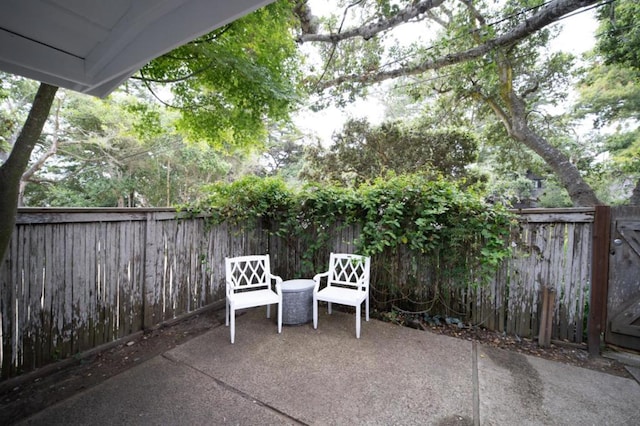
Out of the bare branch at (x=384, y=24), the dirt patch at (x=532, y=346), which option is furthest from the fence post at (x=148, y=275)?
the bare branch at (x=384, y=24)

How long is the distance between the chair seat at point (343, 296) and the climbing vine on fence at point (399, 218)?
54cm

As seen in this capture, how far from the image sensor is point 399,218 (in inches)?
132

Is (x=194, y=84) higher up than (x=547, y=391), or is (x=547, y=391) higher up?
(x=194, y=84)

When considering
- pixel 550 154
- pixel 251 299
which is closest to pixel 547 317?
pixel 251 299

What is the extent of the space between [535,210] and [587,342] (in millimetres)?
1472

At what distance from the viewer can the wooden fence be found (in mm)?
2188

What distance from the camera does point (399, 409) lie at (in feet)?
6.36

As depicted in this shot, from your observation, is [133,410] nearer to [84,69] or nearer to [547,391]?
[84,69]

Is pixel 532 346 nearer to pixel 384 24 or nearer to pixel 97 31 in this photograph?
pixel 97 31

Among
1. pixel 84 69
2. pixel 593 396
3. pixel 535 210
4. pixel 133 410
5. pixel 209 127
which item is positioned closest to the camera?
pixel 84 69

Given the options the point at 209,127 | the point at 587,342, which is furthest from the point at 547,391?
the point at 209,127

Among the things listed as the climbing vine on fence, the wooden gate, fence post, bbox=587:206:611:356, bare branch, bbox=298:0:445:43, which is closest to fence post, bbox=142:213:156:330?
the climbing vine on fence

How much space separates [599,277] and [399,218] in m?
2.07

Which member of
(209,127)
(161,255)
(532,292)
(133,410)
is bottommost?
(133,410)
